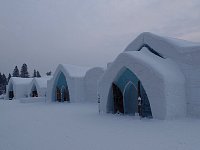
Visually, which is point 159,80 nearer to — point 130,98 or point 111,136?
point 130,98

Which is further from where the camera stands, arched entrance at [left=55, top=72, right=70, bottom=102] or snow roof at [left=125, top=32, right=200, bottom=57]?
arched entrance at [left=55, top=72, right=70, bottom=102]

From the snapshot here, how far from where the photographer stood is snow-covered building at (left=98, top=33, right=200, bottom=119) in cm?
1247

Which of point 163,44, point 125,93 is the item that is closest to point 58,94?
point 125,93

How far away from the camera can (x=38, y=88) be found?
3800 centimetres

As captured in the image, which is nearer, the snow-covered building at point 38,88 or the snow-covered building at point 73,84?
the snow-covered building at point 73,84

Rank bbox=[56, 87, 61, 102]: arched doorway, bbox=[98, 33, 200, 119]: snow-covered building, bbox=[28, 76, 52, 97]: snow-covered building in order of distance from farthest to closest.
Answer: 1. bbox=[28, 76, 52, 97]: snow-covered building
2. bbox=[56, 87, 61, 102]: arched doorway
3. bbox=[98, 33, 200, 119]: snow-covered building

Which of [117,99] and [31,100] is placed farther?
[31,100]

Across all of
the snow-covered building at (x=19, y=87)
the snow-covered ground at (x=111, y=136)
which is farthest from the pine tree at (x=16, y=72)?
the snow-covered ground at (x=111, y=136)

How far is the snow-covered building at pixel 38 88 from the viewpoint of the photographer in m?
37.2

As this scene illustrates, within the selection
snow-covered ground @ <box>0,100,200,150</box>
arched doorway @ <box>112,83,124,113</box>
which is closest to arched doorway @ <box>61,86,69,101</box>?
arched doorway @ <box>112,83,124,113</box>

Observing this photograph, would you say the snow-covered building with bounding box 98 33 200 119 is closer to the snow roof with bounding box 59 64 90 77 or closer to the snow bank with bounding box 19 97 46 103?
the snow roof with bounding box 59 64 90 77

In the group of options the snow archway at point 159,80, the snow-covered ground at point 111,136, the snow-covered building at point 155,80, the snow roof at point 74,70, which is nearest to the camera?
the snow-covered ground at point 111,136

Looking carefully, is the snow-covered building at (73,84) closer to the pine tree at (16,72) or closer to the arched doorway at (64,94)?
the arched doorway at (64,94)

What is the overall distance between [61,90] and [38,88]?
28.6 feet
